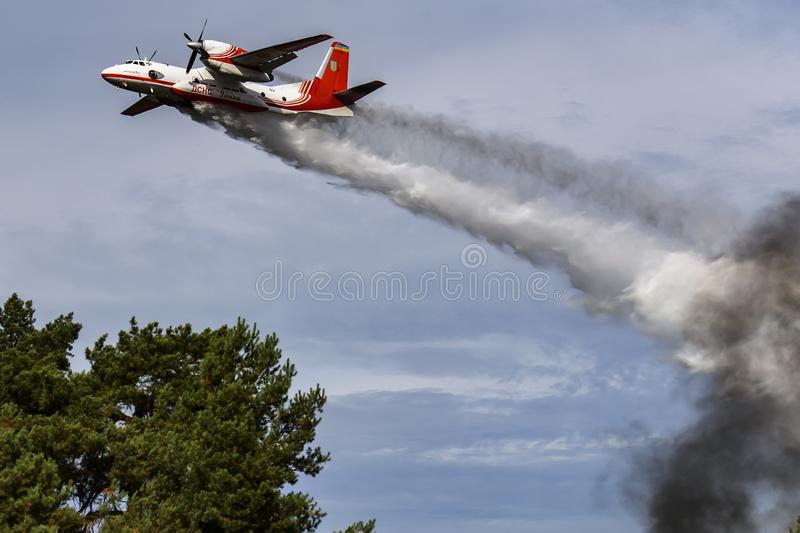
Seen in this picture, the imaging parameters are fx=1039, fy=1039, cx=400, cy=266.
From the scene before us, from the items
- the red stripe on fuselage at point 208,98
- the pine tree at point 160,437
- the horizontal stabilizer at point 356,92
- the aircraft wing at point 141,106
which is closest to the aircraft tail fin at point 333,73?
the horizontal stabilizer at point 356,92

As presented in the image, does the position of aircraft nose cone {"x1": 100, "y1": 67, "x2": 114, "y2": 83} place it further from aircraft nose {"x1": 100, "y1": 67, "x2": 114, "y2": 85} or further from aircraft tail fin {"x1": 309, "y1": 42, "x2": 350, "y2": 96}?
aircraft tail fin {"x1": 309, "y1": 42, "x2": 350, "y2": 96}

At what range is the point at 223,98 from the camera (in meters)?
51.7

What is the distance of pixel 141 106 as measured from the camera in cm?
5784

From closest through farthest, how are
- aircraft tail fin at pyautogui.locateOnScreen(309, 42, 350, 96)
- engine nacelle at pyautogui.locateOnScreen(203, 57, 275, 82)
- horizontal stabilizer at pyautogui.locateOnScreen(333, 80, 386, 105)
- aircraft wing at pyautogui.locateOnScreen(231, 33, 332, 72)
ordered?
aircraft wing at pyautogui.locateOnScreen(231, 33, 332, 72)
engine nacelle at pyautogui.locateOnScreen(203, 57, 275, 82)
horizontal stabilizer at pyautogui.locateOnScreen(333, 80, 386, 105)
aircraft tail fin at pyautogui.locateOnScreen(309, 42, 350, 96)

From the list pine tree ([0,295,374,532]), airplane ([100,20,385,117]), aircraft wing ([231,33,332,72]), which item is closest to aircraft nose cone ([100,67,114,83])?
airplane ([100,20,385,117])

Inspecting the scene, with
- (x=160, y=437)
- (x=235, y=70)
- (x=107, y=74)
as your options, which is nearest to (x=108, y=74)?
(x=107, y=74)

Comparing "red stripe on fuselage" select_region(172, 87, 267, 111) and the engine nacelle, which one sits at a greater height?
the engine nacelle

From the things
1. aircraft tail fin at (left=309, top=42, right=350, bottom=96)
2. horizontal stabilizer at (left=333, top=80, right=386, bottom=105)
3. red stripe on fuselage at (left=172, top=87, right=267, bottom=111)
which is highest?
aircraft tail fin at (left=309, top=42, right=350, bottom=96)

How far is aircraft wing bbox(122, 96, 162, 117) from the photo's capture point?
57281 millimetres

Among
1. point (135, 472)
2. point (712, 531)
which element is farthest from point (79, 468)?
point (712, 531)

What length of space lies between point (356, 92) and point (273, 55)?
17.8 ft

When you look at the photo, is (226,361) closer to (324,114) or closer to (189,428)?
(189,428)

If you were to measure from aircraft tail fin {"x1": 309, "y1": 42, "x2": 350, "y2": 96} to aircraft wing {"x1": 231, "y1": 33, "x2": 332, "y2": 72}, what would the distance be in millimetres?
4497

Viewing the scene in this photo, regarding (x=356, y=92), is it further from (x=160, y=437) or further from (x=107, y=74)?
(x=160, y=437)
